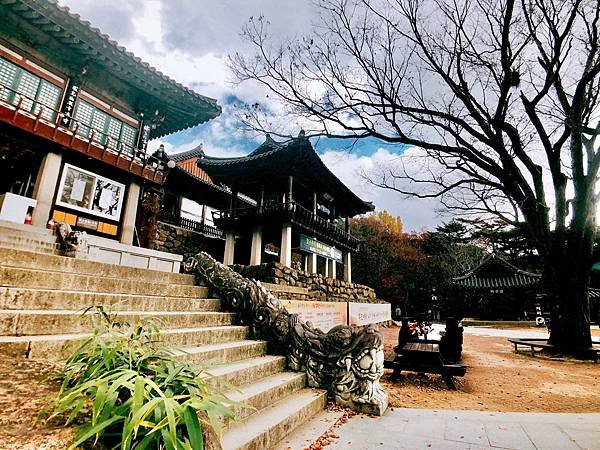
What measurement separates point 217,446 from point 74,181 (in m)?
12.0

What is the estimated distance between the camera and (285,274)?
44.7ft

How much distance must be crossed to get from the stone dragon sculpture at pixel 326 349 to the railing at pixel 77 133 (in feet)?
30.1

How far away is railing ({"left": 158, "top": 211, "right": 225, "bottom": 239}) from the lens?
18484 millimetres

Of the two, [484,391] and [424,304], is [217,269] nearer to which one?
[484,391]

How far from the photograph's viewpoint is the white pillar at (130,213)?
11742mm

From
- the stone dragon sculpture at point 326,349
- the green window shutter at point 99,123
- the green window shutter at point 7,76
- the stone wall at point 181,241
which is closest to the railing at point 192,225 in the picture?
the stone wall at point 181,241

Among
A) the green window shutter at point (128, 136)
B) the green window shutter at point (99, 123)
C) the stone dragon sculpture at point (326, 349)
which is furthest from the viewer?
the green window shutter at point (128, 136)

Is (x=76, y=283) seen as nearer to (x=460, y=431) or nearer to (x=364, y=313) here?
(x=460, y=431)

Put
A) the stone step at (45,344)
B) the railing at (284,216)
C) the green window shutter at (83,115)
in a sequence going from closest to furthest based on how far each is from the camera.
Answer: the stone step at (45,344) < the green window shutter at (83,115) < the railing at (284,216)

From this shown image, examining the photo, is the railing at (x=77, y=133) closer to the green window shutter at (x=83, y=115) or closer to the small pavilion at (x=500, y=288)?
the green window shutter at (x=83, y=115)

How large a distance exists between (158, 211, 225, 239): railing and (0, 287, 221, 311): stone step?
608 inches

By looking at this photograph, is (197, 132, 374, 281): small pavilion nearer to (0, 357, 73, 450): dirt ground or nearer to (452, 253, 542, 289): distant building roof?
(452, 253, 542, 289): distant building roof

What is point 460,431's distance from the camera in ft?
10.4

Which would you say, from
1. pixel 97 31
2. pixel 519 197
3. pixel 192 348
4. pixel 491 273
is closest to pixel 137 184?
pixel 97 31
